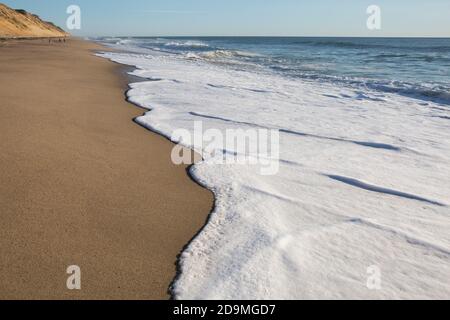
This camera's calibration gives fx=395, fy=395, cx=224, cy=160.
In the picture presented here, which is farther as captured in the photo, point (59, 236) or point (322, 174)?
point (322, 174)

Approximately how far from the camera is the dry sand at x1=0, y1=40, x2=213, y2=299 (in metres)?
2.17

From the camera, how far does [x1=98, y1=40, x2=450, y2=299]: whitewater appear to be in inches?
89.0

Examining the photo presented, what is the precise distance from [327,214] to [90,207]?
1.81 meters

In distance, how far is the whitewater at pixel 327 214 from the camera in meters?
2.26

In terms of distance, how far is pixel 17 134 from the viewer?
4316mm

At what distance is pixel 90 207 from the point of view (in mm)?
2938

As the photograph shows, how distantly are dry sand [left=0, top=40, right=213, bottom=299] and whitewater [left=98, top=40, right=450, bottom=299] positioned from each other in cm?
21

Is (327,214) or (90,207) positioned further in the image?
(327,214)

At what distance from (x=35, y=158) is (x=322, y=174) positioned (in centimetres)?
276

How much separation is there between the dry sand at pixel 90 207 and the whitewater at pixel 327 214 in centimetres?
21
